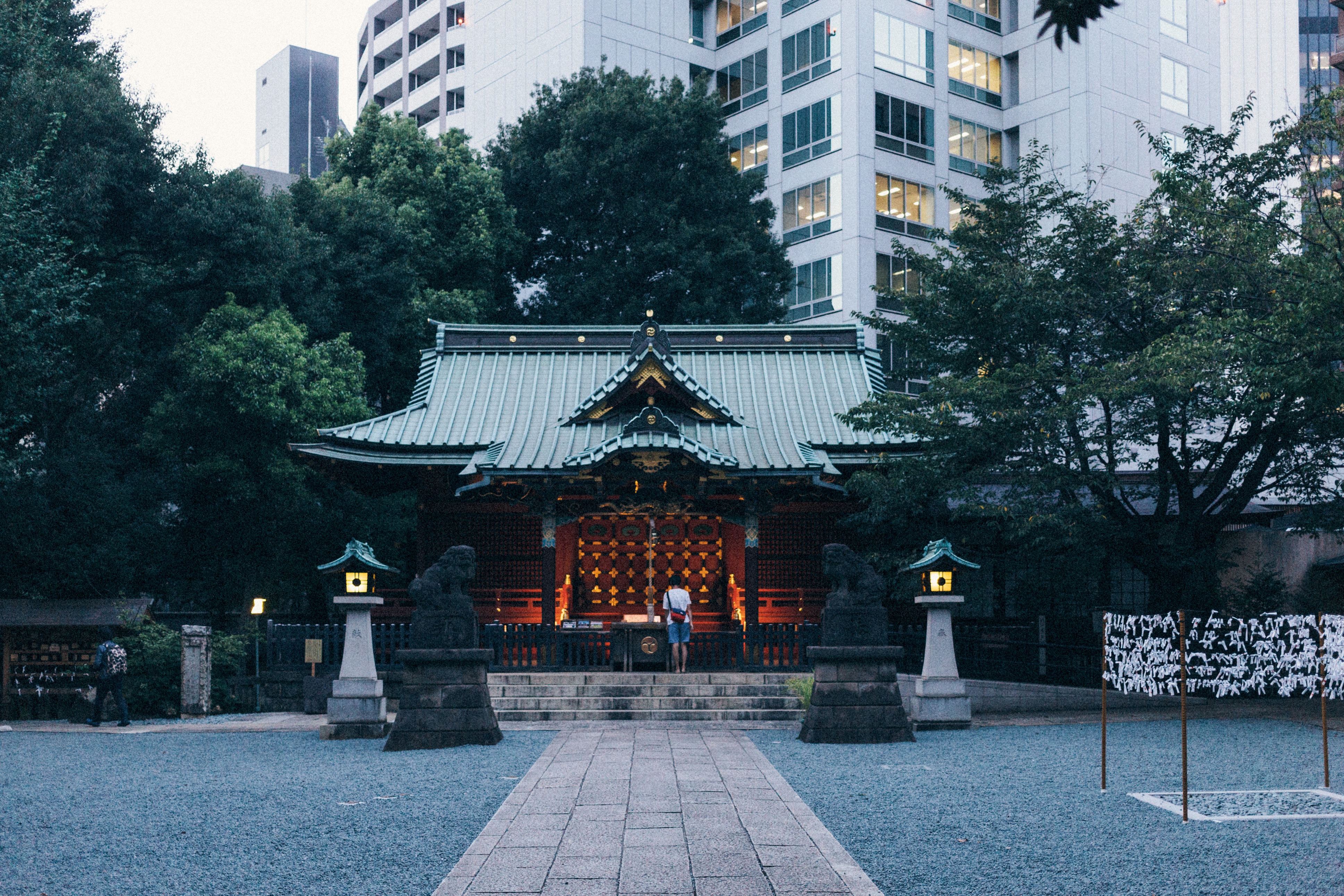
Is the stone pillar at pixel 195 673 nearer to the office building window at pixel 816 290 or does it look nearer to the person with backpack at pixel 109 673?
the person with backpack at pixel 109 673

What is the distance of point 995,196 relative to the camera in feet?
71.4

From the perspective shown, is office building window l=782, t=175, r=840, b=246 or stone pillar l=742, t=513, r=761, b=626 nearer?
stone pillar l=742, t=513, r=761, b=626

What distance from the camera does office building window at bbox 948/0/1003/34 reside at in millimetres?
48219

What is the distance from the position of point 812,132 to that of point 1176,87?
17347mm

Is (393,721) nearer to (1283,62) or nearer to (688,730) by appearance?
(688,730)

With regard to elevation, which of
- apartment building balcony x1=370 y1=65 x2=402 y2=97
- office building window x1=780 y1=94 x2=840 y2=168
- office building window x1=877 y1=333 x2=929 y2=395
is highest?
apartment building balcony x1=370 y1=65 x2=402 y2=97

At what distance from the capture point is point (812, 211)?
45.9m

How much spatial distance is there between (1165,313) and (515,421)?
13.4m

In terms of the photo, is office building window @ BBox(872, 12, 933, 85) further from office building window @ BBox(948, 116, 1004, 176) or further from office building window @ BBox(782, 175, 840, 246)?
office building window @ BBox(782, 175, 840, 246)

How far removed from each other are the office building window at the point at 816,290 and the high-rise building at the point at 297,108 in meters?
44.6

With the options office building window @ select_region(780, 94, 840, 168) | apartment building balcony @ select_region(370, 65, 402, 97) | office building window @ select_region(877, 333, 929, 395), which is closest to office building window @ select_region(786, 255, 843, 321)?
office building window @ select_region(877, 333, 929, 395)

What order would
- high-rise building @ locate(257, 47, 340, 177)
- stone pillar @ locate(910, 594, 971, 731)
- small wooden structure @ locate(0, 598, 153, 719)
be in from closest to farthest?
stone pillar @ locate(910, 594, 971, 731)
small wooden structure @ locate(0, 598, 153, 719)
high-rise building @ locate(257, 47, 340, 177)

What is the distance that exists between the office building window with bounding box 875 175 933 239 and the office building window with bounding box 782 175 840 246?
1.70 m

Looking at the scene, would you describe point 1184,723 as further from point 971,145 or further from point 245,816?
point 971,145
